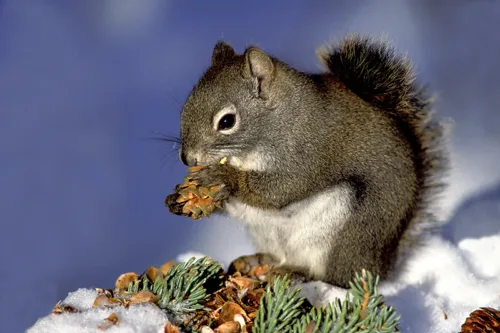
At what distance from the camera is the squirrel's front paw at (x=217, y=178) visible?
178 centimetres

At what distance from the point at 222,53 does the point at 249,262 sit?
66 centimetres

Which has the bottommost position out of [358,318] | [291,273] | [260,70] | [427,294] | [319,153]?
[358,318]

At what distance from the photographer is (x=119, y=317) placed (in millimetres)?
1327

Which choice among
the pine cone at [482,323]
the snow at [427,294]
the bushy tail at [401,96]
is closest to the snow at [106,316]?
the snow at [427,294]

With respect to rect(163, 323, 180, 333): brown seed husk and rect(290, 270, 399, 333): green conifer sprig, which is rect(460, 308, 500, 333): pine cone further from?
rect(163, 323, 180, 333): brown seed husk

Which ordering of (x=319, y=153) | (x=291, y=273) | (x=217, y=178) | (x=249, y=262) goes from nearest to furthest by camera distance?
(x=217, y=178) → (x=319, y=153) → (x=291, y=273) → (x=249, y=262)

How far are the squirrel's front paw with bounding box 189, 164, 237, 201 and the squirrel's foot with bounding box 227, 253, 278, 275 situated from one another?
0.37 m

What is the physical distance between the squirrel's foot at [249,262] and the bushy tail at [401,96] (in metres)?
0.43

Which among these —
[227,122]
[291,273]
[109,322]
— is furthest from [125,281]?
[291,273]

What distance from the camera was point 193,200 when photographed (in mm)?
1806

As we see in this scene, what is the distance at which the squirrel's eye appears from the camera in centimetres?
182

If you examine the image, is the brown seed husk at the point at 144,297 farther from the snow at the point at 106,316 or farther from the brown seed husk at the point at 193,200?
the brown seed husk at the point at 193,200

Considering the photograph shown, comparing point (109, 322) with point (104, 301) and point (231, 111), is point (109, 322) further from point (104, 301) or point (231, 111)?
point (231, 111)

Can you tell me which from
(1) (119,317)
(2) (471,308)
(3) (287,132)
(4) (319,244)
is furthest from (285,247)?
(1) (119,317)
